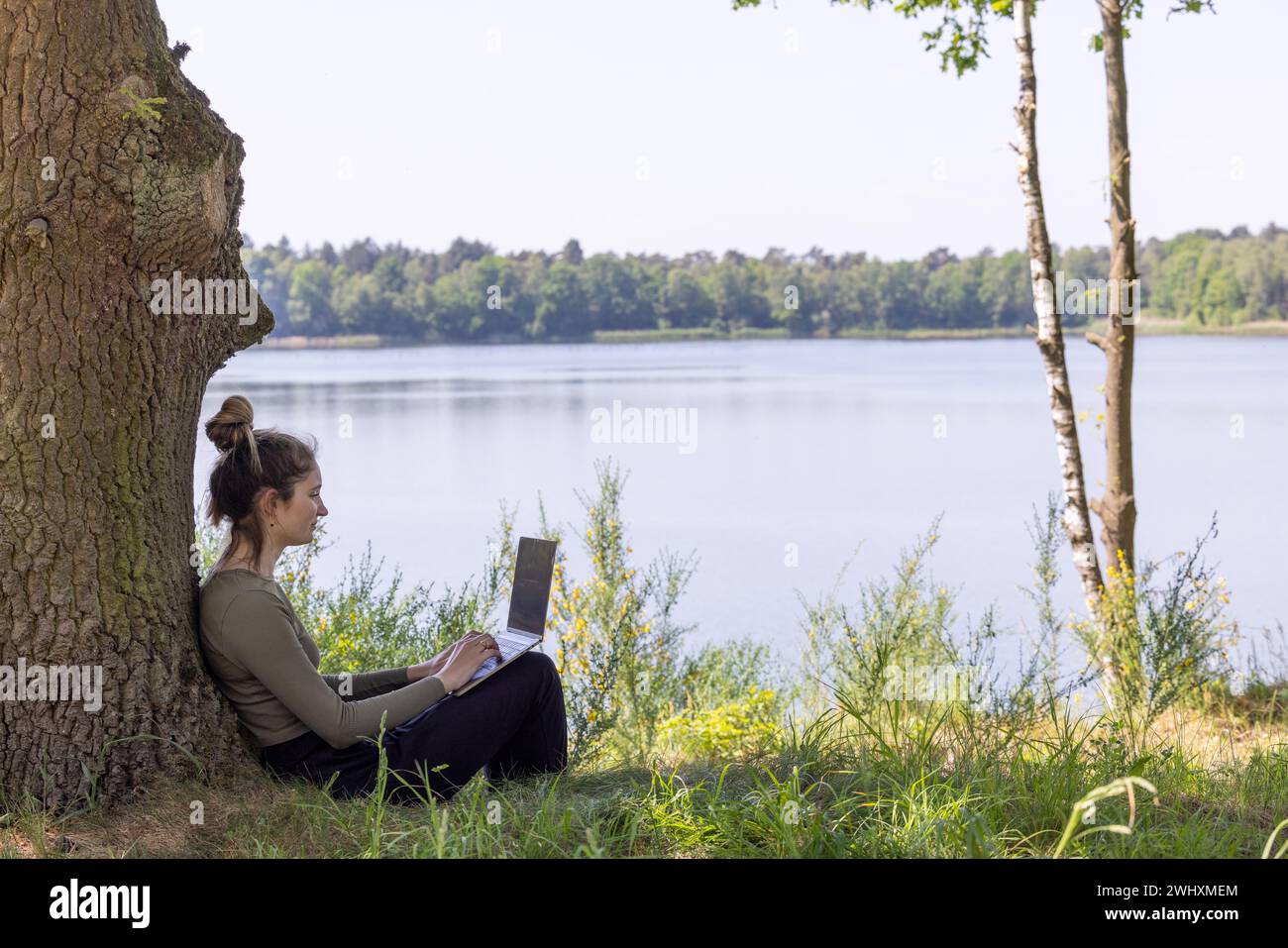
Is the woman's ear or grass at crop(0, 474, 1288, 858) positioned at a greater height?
the woman's ear

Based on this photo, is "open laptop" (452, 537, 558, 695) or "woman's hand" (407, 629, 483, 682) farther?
"woman's hand" (407, 629, 483, 682)

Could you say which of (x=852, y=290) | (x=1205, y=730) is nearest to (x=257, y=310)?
(x=1205, y=730)

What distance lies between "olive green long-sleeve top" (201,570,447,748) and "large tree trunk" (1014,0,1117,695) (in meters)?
4.74

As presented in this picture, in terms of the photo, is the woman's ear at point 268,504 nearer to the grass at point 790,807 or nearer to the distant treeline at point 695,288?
the grass at point 790,807

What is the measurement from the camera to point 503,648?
3631mm

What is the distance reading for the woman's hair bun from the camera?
11.2 feet

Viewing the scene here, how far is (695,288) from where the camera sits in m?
53.8

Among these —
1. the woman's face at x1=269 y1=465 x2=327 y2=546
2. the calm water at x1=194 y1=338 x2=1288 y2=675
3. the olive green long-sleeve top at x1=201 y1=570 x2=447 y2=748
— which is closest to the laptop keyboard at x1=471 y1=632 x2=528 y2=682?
the olive green long-sleeve top at x1=201 y1=570 x2=447 y2=748

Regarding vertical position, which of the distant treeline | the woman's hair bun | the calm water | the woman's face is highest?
→ the distant treeline

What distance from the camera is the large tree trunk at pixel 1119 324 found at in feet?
23.4

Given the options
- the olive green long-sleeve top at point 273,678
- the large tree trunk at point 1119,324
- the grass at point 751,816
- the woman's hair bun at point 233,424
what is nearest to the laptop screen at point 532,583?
the olive green long-sleeve top at point 273,678

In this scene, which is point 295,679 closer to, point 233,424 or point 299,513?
point 299,513

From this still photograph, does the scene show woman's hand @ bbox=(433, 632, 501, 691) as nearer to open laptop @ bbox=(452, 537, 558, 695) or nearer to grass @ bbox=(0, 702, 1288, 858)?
open laptop @ bbox=(452, 537, 558, 695)
